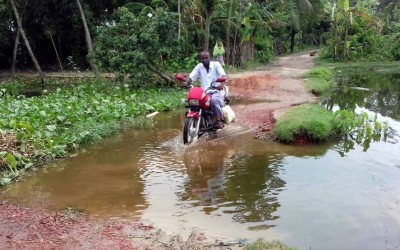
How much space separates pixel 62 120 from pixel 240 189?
4.80m

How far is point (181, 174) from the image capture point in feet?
21.4

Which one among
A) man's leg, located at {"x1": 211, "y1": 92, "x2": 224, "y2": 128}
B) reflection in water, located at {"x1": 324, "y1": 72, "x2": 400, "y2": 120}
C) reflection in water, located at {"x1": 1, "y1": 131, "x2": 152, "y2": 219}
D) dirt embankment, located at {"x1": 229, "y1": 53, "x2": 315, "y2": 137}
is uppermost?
man's leg, located at {"x1": 211, "y1": 92, "x2": 224, "y2": 128}

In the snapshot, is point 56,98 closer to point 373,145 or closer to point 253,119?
point 253,119

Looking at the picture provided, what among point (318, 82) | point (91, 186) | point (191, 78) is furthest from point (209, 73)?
point (318, 82)

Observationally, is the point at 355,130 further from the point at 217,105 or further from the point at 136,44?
the point at 136,44

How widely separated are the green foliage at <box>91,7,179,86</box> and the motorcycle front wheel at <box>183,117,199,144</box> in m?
7.19

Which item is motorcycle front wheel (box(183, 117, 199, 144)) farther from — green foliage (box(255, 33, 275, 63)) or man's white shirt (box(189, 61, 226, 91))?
green foliage (box(255, 33, 275, 63))

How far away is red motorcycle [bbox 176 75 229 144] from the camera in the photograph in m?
7.73

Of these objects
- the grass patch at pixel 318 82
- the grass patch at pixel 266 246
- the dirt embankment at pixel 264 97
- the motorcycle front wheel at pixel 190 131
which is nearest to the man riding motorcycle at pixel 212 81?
the motorcycle front wheel at pixel 190 131

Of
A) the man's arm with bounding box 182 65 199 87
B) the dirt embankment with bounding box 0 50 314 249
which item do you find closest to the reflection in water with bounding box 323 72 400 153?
the man's arm with bounding box 182 65 199 87

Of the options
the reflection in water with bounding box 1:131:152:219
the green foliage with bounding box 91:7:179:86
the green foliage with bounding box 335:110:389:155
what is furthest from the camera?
the green foliage with bounding box 91:7:179:86

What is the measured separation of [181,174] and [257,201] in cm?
159

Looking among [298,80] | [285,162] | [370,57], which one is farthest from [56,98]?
[370,57]

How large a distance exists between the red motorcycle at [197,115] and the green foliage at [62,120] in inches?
78.1
